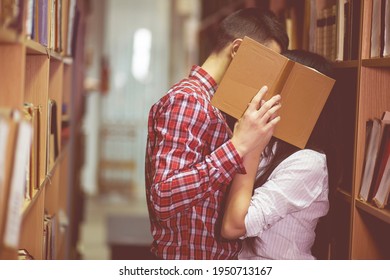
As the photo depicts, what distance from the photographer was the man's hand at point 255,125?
160cm

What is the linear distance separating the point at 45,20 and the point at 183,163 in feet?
1.98

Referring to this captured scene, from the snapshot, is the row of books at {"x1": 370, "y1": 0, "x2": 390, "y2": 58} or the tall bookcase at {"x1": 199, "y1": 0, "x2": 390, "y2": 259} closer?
the row of books at {"x1": 370, "y1": 0, "x2": 390, "y2": 58}

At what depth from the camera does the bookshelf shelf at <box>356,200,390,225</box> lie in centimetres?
166

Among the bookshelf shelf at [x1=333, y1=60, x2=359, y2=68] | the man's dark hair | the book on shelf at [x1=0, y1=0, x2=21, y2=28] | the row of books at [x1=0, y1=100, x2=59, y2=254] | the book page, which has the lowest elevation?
the row of books at [x1=0, y1=100, x2=59, y2=254]

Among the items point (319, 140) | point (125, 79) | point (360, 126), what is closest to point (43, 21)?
point (319, 140)

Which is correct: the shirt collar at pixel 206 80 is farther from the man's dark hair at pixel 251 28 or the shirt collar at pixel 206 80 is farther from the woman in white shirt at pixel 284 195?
the woman in white shirt at pixel 284 195

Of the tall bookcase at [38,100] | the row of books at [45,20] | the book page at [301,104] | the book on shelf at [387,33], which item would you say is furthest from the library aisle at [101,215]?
the book on shelf at [387,33]

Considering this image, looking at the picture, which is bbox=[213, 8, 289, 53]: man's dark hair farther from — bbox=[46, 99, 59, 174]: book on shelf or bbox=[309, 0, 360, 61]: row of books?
bbox=[46, 99, 59, 174]: book on shelf

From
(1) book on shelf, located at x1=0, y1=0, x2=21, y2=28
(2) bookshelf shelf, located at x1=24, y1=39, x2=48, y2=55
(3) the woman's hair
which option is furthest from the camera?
(3) the woman's hair

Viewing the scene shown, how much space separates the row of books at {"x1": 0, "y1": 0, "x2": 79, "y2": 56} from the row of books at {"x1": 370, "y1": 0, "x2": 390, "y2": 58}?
3.14 ft

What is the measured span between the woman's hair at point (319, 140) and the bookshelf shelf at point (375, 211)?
0.10 meters

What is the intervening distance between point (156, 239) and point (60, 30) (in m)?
0.90

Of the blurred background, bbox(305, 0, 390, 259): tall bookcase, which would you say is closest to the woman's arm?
bbox(305, 0, 390, 259): tall bookcase

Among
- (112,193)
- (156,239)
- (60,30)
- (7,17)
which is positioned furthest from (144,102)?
(7,17)
